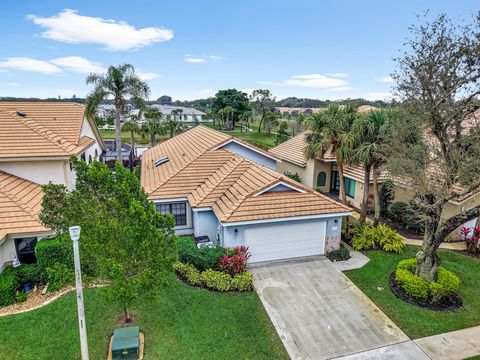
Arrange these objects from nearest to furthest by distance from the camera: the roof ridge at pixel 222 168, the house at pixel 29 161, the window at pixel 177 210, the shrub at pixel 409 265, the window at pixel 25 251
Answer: the house at pixel 29 161, the window at pixel 25 251, the shrub at pixel 409 265, the roof ridge at pixel 222 168, the window at pixel 177 210

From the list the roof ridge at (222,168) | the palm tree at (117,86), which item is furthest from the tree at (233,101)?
the roof ridge at (222,168)

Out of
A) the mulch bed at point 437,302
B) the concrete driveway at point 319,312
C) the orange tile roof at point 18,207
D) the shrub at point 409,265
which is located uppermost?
the orange tile roof at point 18,207

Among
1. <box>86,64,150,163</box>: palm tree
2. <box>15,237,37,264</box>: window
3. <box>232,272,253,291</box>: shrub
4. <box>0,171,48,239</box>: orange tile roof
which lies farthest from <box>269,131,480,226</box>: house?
<box>15,237,37,264</box>: window

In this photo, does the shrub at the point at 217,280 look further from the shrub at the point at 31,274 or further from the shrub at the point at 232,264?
the shrub at the point at 31,274

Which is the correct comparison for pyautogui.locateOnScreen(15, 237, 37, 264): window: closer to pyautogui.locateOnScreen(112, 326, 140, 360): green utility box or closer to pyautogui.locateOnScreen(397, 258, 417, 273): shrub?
pyautogui.locateOnScreen(112, 326, 140, 360): green utility box

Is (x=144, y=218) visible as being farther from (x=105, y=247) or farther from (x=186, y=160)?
(x=186, y=160)

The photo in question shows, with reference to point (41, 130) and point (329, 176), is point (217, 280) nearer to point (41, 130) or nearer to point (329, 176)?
point (41, 130)

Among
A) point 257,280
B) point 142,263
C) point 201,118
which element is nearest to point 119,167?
point 142,263
